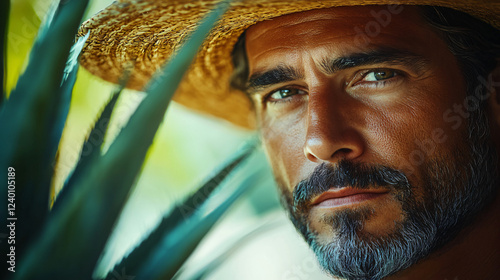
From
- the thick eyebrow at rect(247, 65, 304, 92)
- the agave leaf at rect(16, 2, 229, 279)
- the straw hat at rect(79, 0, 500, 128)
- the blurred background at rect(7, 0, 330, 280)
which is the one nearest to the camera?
the agave leaf at rect(16, 2, 229, 279)

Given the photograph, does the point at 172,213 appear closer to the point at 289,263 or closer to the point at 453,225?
the point at 453,225

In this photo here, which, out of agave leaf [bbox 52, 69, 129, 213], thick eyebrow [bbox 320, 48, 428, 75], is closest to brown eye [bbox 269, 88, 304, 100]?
thick eyebrow [bbox 320, 48, 428, 75]

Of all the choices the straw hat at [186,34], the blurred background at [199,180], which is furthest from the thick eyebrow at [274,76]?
the blurred background at [199,180]

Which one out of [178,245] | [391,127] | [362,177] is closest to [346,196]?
[362,177]

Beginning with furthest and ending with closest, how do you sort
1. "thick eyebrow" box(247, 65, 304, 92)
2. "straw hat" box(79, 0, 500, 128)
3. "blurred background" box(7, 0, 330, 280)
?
"blurred background" box(7, 0, 330, 280)
"thick eyebrow" box(247, 65, 304, 92)
"straw hat" box(79, 0, 500, 128)

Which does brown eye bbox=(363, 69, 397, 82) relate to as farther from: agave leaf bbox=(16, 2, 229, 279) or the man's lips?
agave leaf bbox=(16, 2, 229, 279)

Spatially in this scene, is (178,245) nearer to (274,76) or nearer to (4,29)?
(4,29)

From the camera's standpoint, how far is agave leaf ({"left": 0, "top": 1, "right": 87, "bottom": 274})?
41 cm

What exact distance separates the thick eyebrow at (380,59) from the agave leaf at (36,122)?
0.58 meters

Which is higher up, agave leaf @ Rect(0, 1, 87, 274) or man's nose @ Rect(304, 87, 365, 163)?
agave leaf @ Rect(0, 1, 87, 274)

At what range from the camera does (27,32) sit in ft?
4.19

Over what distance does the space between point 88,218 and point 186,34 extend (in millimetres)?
721

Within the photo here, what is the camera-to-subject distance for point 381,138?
92 cm

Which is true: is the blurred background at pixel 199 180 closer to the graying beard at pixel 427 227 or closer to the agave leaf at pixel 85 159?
the graying beard at pixel 427 227
